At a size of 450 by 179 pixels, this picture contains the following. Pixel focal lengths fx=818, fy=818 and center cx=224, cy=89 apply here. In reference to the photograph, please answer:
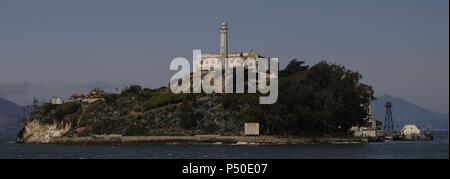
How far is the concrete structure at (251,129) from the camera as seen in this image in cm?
12369

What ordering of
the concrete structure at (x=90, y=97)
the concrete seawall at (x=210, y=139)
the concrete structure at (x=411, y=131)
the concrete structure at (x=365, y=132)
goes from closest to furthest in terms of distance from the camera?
the concrete seawall at (x=210, y=139) < the concrete structure at (x=365, y=132) < the concrete structure at (x=90, y=97) < the concrete structure at (x=411, y=131)

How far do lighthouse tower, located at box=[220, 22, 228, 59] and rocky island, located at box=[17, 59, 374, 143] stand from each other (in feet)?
49.9

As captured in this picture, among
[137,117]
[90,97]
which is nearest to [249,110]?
[137,117]

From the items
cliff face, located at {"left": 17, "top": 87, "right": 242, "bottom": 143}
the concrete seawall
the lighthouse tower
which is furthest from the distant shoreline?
the lighthouse tower

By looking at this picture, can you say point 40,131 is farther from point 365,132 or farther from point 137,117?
point 365,132

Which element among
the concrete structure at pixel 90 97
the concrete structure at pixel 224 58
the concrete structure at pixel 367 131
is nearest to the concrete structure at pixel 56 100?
the concrete structure at pixel 90 97

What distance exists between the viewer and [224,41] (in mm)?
160125

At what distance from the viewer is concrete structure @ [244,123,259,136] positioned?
124 metres

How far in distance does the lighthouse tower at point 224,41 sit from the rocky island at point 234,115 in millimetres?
15201

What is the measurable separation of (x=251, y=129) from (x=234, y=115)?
7.01m

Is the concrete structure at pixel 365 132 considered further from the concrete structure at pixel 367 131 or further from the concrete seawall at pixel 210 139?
the concrete seawall at pixel 210 139

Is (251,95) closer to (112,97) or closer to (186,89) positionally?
(186,89)

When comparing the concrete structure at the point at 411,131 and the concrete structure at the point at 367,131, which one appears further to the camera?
the concrete structure at the point at 411,131
